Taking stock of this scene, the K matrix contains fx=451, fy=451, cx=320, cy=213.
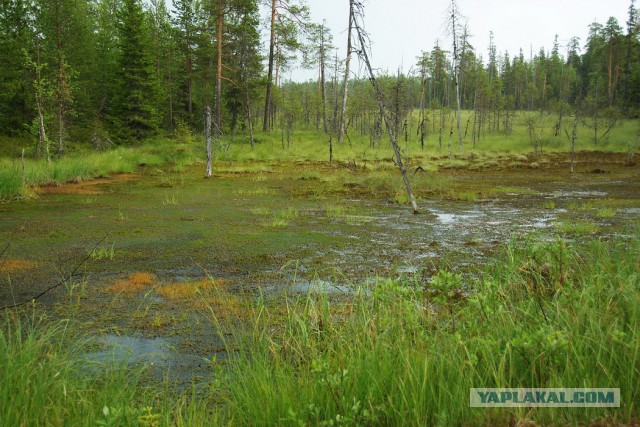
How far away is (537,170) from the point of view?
948 inches

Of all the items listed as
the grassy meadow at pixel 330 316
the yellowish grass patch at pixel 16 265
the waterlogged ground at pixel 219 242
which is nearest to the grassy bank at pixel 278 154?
the grassy meadow at pixel 330 316

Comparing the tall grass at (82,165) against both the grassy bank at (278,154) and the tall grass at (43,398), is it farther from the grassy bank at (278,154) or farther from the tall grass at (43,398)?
the tall grass at (43,398)

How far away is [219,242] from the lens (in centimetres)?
838

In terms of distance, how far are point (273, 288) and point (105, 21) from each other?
150 ft

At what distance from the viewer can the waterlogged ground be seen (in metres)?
4.78

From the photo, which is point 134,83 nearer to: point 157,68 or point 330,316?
point 157,68

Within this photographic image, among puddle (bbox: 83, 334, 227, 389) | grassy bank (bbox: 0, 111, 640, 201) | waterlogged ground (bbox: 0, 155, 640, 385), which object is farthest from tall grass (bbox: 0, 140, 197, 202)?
puddle (bbox: 83, 334, 227, 389)

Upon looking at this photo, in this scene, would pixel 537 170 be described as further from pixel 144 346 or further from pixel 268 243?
pixel 144 346

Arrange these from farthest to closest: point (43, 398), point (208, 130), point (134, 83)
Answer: point (134, 83) < point (208, 130) < point (43, 398)

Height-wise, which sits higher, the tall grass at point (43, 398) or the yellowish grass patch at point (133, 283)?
the tall grass at point (43, 398)

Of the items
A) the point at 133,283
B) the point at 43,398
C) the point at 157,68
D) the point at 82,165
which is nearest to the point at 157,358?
the point at 43,398

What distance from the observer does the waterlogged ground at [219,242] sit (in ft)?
15.7

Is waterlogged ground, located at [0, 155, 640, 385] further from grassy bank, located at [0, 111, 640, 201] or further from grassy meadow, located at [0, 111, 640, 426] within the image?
grassy bank, located at [0, 111, 640, 201]

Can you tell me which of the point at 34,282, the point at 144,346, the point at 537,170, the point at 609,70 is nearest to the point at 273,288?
the point at 144,346
